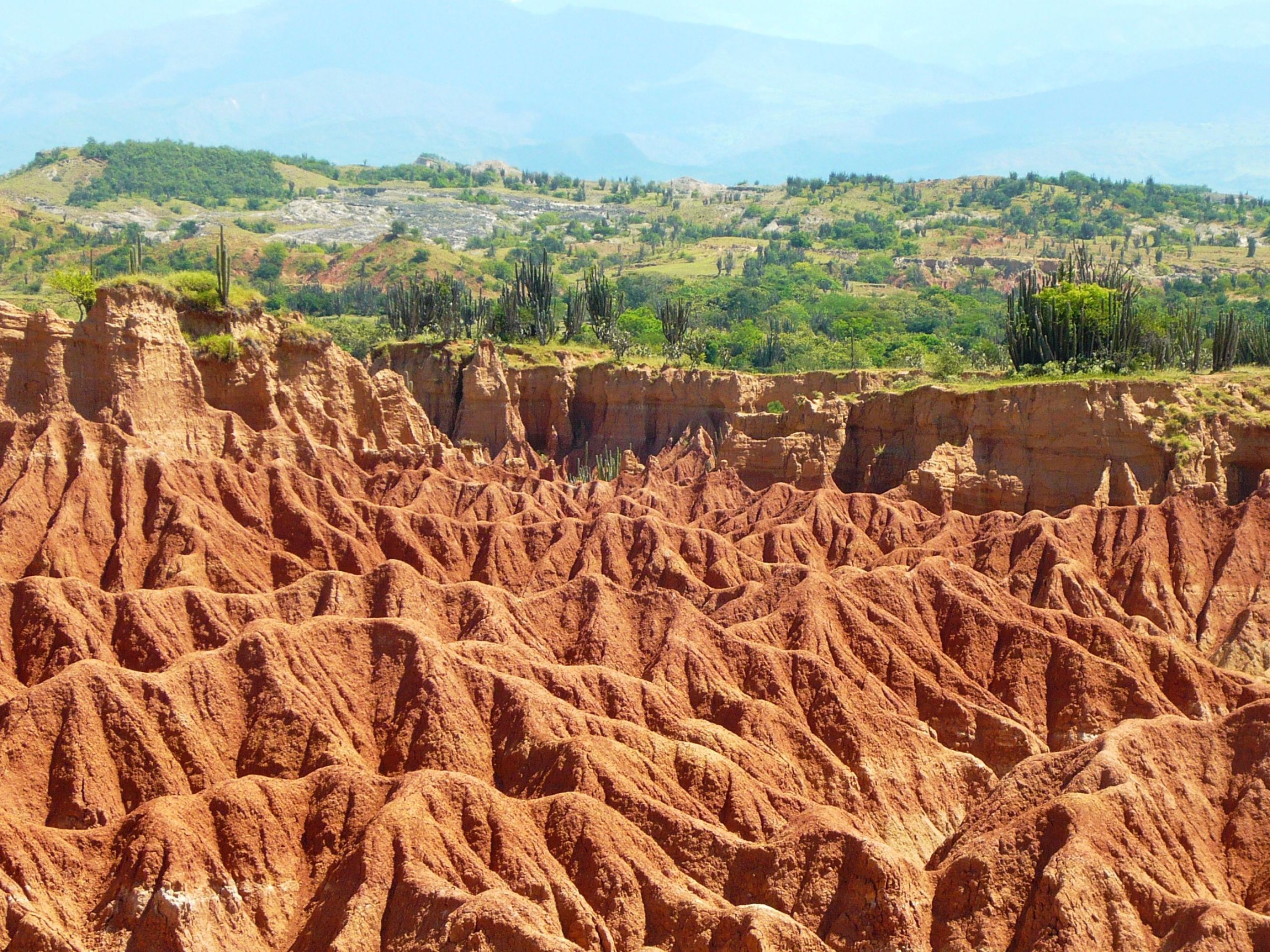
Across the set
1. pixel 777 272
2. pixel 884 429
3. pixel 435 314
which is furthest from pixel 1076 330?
pixel 777 272

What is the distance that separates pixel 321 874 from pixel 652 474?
1814 inches

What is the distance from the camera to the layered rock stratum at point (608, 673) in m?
28.9

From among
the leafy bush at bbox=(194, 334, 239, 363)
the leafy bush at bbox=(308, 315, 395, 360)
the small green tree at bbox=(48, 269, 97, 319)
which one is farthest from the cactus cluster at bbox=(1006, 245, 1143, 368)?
the small green tree at bbox=(48, 269, 97, 319)

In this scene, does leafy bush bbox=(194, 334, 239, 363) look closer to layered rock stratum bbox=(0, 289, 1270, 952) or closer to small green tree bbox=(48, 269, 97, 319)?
layered rock stratum bbox=(0, 289, 1270, 952)

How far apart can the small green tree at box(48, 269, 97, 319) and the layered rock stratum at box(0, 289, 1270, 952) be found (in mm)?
2438

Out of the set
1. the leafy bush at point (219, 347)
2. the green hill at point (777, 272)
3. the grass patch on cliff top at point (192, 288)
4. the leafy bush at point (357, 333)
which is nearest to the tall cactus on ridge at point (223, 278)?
the grass patch on cliff top at point (192, 288)

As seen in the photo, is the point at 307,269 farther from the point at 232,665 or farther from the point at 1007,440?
the point at 232,665

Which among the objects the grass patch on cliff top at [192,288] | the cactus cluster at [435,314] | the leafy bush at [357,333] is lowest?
the leafy bush at [357,333]

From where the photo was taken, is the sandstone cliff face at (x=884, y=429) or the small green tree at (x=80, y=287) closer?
the small green tree at (x=80, y=287)

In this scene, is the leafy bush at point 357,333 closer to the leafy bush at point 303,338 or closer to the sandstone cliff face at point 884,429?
the sandstone cliff face at point 884,429

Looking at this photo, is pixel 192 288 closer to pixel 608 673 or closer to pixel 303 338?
pixel 303 338

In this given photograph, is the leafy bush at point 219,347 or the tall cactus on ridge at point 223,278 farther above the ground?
the tall cactus on ridge at point 223,278

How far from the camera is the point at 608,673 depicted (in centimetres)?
3891

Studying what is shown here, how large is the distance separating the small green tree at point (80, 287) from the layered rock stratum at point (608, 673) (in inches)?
96.0
